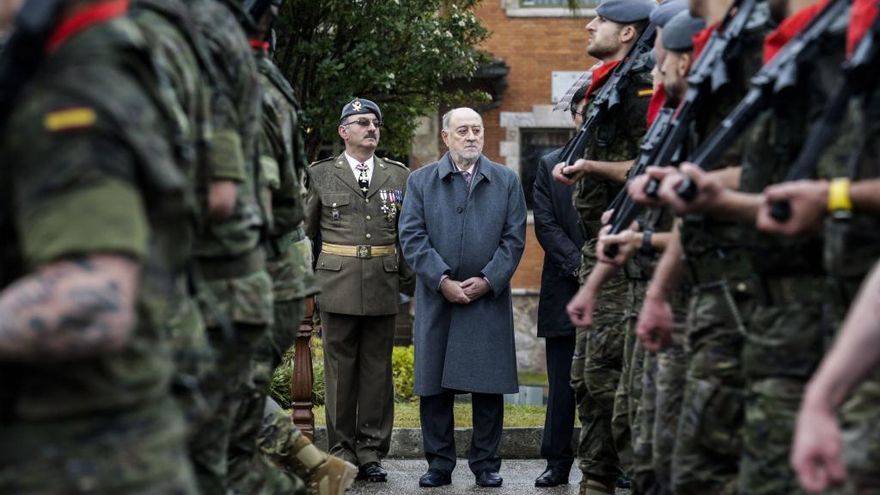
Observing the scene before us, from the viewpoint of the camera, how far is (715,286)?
5227mm

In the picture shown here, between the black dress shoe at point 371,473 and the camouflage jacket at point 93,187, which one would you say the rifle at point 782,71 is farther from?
the black dress shoe at point 371,473

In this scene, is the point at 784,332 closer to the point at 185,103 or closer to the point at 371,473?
the point at 185,103

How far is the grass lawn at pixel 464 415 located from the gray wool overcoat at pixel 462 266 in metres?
1.67

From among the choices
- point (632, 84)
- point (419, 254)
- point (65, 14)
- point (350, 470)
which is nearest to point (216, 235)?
point (65, 14)

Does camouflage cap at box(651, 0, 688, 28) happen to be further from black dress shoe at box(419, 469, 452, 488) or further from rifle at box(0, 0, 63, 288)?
rifle at box(0, 0, 63, 288)

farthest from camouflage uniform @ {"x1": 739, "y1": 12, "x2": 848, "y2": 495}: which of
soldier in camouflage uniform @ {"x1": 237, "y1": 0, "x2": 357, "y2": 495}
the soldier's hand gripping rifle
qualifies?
soldier in camouflage uniform @ {"x1": 237, "y1": 0, "x2": 357, "y2": 495}

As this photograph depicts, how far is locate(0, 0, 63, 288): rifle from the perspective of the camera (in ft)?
10.1

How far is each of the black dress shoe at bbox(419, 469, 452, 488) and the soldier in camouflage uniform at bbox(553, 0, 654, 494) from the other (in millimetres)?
1483

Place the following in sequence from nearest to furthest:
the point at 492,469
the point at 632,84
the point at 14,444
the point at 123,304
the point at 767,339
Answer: the point at 123,304 → the point at 14,444 → the point at 767,339 → the point at 632,84 → the point at 492,469

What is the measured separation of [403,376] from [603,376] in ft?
20.2

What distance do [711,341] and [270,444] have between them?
277 centimetres

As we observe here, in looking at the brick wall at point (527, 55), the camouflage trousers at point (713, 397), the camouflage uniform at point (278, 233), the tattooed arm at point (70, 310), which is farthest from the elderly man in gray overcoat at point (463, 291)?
the brick wall at point (527, 55)

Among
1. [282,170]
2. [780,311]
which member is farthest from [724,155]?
[282,170]

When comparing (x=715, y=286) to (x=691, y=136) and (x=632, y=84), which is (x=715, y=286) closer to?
(x=691, y=136)
